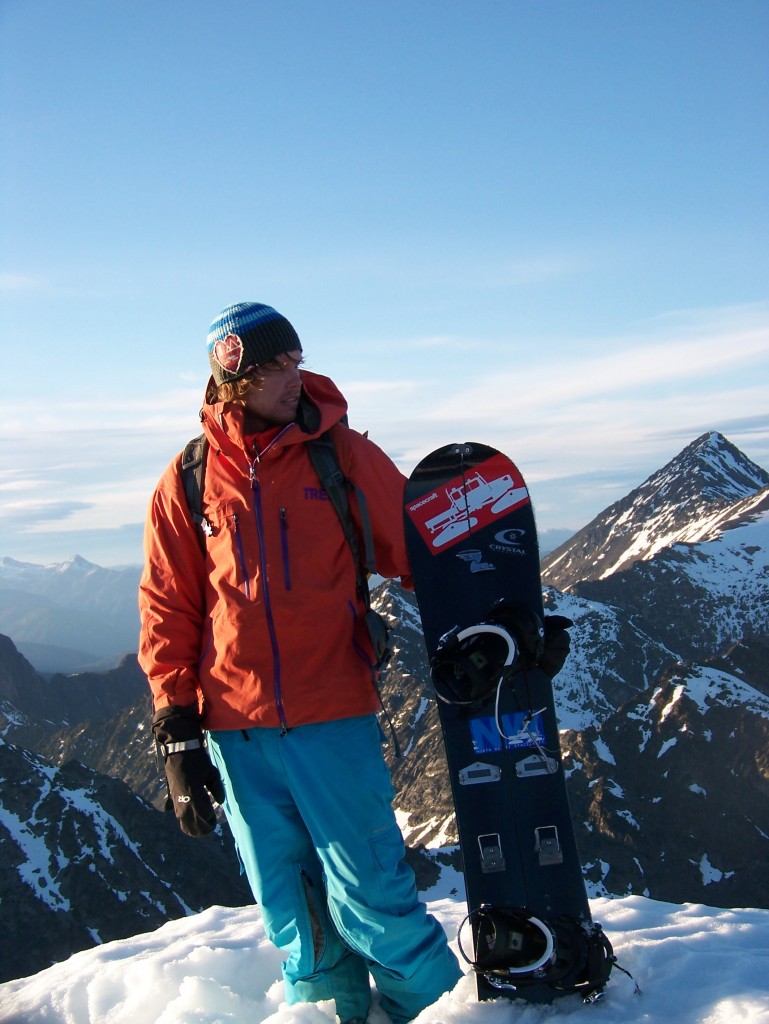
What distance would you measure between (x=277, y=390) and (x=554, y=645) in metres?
2.13

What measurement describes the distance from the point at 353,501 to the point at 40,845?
141 m

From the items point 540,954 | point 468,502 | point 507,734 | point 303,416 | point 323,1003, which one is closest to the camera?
point 540,954

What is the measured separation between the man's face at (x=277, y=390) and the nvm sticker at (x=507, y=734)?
2.11 m

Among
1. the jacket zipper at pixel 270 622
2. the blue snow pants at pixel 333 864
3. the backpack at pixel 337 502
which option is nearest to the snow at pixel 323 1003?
the blue snow pants at pixel 333 864

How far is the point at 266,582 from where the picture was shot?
488cm

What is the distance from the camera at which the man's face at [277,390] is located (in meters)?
5.14

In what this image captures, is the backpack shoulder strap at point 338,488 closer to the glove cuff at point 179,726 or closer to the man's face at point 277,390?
the man's face at point 277,390

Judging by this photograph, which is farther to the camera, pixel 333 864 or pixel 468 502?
pixel 468 502

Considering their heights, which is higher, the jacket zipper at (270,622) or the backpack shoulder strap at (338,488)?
the backpack shoulder strap at (338,488)

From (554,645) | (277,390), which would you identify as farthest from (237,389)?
(554,645)

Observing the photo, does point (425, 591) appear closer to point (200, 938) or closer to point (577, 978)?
point (577, 978)

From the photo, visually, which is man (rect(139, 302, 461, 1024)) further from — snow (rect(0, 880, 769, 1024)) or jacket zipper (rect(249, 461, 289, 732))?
snow (rect(0, 880, 769, 1024))

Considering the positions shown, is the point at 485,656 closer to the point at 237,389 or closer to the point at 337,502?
the point at 337,502

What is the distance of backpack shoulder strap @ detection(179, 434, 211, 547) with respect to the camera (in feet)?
16.9
